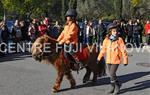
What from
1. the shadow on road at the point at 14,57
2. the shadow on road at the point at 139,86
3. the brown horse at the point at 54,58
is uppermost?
the brown horse at the point at 54,58

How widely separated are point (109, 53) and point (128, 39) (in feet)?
50.5

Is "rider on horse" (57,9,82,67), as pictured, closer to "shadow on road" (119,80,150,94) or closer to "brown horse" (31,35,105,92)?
"brown horse" (31,35,105,92)

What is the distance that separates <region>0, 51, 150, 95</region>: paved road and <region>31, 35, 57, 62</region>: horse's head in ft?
2.91

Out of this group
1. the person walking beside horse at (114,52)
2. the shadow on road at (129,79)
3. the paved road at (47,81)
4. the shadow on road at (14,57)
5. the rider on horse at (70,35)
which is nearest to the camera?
the person walking beside horse at (114,52)

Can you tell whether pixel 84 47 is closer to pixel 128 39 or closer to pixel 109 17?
pixel 128 39

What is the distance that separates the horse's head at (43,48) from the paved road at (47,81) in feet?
2.91

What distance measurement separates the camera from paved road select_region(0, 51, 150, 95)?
10016 millimetres

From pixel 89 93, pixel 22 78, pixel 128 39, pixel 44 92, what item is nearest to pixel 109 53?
pixel 89 93

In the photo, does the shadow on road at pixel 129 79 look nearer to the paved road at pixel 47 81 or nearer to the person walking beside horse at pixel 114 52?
the paved road at pixel 47 81

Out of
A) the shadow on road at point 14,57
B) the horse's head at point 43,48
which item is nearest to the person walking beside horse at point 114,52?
the horse's head at point 43,48

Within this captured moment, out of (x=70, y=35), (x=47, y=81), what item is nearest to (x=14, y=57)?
(x=47, y=81)

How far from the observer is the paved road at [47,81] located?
10.0 metres

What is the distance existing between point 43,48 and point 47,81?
189cm

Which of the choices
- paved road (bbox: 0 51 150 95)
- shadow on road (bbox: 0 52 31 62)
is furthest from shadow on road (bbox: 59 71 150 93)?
shadow on road (bbox: 0 52 31 62)
